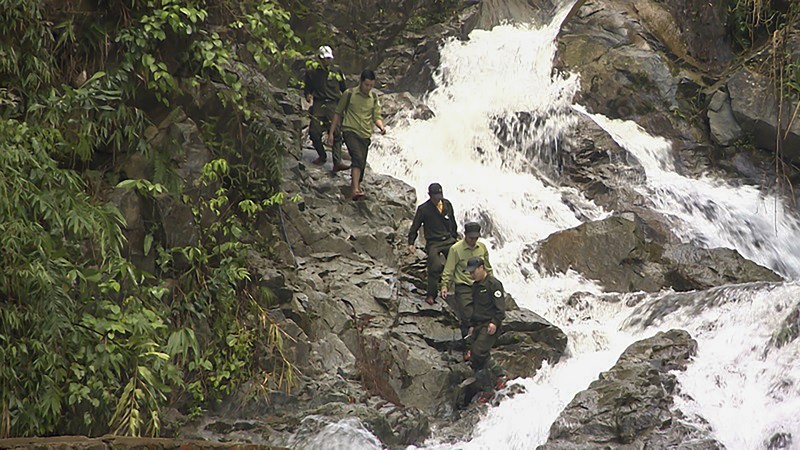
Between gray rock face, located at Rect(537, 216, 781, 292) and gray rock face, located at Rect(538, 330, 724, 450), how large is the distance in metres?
3.34

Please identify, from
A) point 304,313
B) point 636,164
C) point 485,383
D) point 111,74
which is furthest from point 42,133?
point 636,164

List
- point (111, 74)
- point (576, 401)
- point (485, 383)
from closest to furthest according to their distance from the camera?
point (111, 74)
point (576, 401)
point (485, 383)

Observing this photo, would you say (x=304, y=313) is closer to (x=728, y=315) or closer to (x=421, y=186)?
(x=728, y=315)

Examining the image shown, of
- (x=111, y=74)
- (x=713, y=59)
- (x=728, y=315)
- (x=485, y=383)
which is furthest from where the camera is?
(x=713, y=59)

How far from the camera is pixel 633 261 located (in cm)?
1268

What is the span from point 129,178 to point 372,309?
131 inches

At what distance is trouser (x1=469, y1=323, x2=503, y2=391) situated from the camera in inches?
377

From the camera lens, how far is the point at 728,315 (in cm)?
1033

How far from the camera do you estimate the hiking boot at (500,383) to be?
32.0ft

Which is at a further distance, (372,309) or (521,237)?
(521,237)

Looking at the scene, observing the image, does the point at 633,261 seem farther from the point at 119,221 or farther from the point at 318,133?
the point at 119,221

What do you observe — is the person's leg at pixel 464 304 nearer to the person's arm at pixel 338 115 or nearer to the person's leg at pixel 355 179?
the person's leg at pixel 355 179

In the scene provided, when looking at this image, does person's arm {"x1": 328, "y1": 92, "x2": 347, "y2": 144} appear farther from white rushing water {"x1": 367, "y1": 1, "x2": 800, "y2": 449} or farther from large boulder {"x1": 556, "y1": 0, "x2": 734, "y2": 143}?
large boulder {"x1": 556, "y1": 0, "x2": 734, "y2": 143}

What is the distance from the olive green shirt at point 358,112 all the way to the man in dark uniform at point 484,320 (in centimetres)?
281
